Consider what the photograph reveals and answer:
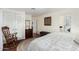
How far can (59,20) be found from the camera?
1681 mm

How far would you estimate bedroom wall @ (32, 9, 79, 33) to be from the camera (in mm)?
1591

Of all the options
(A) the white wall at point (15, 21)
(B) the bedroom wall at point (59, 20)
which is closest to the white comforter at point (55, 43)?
(B) the bedroom wall at point (59, 20)

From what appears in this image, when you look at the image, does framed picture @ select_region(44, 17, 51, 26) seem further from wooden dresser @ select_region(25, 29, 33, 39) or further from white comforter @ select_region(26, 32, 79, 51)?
wooden dresser @ select_region(25, 29, 33, 39)

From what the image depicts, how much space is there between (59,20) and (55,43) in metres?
0.42

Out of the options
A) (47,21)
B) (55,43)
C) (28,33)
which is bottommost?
(55,43)

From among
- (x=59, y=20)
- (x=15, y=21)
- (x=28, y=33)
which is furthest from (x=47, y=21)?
(x=15, y=21)

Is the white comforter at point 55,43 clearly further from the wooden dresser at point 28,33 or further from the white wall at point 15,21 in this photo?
the white wall at point 15,21

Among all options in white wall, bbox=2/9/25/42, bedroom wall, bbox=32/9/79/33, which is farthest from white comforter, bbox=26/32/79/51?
white wall, bbox=2/9/25/42

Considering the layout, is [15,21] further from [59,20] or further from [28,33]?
[59,20]

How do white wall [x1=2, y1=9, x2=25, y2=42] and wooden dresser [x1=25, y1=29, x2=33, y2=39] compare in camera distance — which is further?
wooden dresser [x1=25, y1=29, x2=33, y2=39]

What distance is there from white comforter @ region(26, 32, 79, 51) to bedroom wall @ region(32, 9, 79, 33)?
0.12m
